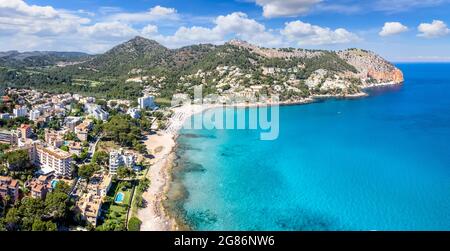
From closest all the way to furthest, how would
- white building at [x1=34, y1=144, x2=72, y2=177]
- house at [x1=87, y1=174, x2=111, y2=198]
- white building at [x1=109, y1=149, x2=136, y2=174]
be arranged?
house at [x1=87, y1=174, x2=111, y2=198]
white building at [x1=34, y1=144, x2=72, y2=177]
white building at [x1=109, y1=149, x2=136, y2=174]

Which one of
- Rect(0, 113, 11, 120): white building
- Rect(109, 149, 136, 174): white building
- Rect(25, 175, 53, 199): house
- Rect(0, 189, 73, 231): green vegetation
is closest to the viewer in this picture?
Rect(0, 189, 73, 231): green vegetation

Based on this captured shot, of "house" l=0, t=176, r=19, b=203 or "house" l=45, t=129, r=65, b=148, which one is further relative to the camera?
"house" l=45, t=129, r=65, b=148

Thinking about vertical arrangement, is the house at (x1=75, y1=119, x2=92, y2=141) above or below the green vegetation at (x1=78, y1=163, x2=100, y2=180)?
above

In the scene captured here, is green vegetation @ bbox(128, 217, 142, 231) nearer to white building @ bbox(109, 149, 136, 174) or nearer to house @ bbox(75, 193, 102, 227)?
house @ bbox(75, 193, 102, 227)

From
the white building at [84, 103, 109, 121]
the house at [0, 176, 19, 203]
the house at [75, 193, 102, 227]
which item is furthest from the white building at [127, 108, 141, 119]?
the house at [75, 193, 102, 227]

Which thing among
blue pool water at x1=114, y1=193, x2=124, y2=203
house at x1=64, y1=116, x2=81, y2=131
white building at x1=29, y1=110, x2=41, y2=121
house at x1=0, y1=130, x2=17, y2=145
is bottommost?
blue pool water at x1=114, y1=193, x2=124, y2=203

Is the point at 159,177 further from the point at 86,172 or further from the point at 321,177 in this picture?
the point at 321,177

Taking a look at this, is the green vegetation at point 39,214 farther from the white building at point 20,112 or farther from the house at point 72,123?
the white building at point 20,112

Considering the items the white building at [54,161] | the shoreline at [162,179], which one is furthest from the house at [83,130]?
the white building at [54,161]
